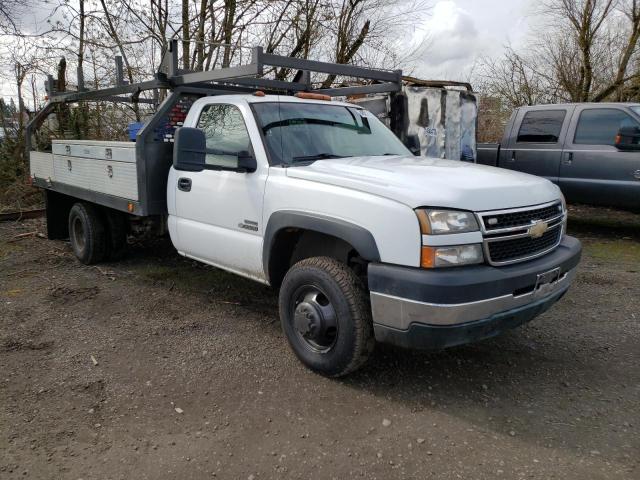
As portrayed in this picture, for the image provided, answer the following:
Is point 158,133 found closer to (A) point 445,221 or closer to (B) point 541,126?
(A) point 445,221

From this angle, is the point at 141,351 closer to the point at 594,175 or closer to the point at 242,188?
the point at 242,188

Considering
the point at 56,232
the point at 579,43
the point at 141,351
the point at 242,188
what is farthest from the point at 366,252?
the point at 579,43

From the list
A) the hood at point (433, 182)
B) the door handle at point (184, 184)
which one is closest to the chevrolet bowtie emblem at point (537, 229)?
the hood at point (433, 182)

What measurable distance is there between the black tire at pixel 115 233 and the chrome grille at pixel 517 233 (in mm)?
4631

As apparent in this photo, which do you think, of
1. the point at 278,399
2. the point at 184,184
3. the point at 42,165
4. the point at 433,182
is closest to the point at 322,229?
the point at 433,182

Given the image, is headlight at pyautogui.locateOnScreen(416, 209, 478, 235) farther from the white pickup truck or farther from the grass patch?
the grass patch

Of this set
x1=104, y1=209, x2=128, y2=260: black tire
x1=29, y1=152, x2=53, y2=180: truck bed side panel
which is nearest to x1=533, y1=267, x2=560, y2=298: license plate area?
x1=104, y1=209, x2=128, y2=260: black tire

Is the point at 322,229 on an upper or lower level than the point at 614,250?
upper

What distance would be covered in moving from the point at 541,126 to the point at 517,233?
601cm

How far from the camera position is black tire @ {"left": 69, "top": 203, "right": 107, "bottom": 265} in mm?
6184

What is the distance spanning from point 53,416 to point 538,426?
276 centimetres

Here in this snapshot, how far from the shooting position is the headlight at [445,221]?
9.46 feet

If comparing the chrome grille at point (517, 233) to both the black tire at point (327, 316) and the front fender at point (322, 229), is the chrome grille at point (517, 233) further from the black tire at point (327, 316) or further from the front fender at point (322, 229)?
the black tire at point (327, 316)

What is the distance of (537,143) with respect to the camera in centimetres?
839
